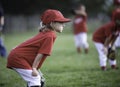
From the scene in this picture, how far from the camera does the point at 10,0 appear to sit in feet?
136

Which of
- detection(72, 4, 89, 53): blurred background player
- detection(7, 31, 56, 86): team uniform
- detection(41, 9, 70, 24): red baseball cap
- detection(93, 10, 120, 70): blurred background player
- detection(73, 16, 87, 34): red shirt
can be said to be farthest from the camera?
detection(73, 16, 87, 34): red shirt

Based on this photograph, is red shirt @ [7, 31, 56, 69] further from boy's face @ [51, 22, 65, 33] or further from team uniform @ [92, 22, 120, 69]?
team uniform @ [92, 22, 120, 69]

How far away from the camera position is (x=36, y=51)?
22.6 ft

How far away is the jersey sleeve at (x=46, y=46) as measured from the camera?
665 centimetres

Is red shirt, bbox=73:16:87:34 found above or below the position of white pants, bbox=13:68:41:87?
below

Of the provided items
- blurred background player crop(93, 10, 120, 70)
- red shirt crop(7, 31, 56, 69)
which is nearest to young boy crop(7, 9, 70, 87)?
red shirt crop(7, 31, 56, 69)

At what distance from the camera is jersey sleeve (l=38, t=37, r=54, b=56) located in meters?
6.65

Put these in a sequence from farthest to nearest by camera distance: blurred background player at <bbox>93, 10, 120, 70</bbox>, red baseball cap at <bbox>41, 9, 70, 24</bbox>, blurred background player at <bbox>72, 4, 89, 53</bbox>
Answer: blurred background player at <bbox>72, 4, 89, 53</bbox> → blurred background player at <bbox>93, 10, 120, 70</bbox> → red baseball cap at <bbox>41, 9, 70, 24</bbox>

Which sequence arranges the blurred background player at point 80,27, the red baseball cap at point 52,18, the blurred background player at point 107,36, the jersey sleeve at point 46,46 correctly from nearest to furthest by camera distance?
1. the jersey sleeve at point 46,46
2. the red baseball cap at point 52,18
3. the blurred background player at point 107,36
4. the blurred background player at point 80,27

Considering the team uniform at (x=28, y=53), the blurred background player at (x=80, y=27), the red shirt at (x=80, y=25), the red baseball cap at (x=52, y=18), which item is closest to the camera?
the team uniform at (x=28, y=53)

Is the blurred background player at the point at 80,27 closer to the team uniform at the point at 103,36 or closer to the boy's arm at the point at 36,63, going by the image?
the team uniform at the point at 103,36

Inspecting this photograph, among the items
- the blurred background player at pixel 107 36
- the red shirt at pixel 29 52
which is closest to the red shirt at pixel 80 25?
the blurred background player at pixel 107 36

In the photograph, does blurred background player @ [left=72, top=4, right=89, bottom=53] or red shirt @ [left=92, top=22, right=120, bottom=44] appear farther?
blurred background player @ [left=72, top=4, right=89, bottom=53]

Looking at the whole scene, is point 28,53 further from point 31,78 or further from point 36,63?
point 31,78
